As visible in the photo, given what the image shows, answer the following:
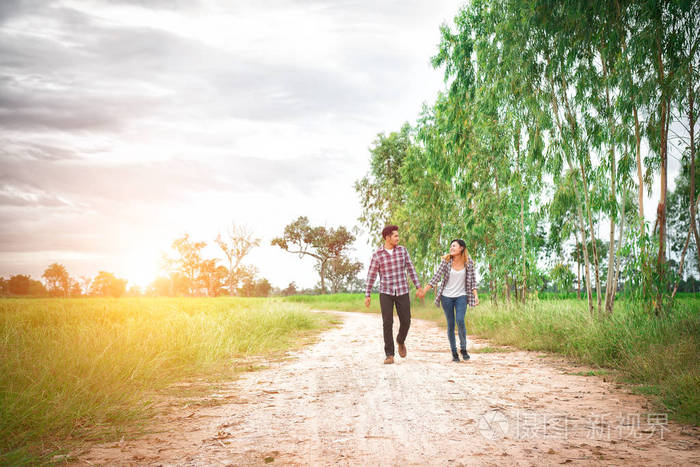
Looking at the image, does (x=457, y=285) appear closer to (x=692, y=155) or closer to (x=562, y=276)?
(x=692, y=155)

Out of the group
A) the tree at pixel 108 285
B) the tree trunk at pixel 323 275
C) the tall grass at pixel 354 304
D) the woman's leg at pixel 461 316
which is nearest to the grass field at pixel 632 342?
the woman's leg at pixel 461 316

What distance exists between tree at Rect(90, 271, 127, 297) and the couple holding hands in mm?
28377

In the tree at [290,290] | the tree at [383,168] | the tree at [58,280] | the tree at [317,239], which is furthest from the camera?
the tree at [290,290]

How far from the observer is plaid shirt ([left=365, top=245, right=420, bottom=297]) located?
736 centimetres

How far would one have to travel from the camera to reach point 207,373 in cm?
655

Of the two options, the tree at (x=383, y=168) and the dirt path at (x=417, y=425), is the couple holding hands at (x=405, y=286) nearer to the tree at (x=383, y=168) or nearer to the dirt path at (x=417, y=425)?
the dirt path at (x=417, y=425)

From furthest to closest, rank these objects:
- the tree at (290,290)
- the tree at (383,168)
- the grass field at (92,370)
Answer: the tree at (290,290) → the tree at (383,168) → the grass field at (92,370)

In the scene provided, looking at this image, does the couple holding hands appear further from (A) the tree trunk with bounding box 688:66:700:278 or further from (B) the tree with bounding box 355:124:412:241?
(B) the tree with bounding box 355:124:412:241

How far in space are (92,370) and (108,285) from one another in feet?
99.5

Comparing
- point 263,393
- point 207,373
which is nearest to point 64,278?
point 207,373

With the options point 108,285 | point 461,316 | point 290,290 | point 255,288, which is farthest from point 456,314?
point 290,290

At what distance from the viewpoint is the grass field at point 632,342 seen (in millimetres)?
4320

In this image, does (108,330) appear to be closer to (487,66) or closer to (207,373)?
(207,373)

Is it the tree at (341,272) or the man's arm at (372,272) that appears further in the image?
the tree at (341,272)
